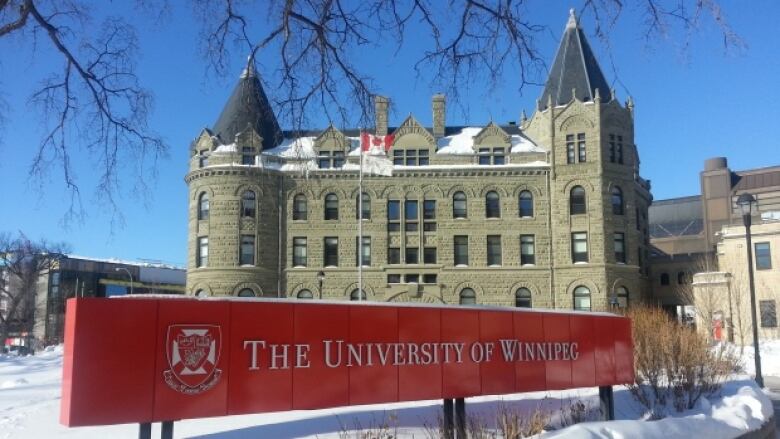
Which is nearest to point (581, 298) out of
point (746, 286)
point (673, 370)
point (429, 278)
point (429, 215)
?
point (429, 278)

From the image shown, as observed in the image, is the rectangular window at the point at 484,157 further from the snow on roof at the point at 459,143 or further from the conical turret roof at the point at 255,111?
the conical turret roof at the point at 255,111

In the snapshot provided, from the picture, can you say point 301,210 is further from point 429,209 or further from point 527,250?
point 527,250

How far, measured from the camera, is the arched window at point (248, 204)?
46.8 m

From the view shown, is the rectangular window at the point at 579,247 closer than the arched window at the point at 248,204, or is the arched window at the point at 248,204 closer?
the rectangular window at the point at 579,247

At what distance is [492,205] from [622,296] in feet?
33.0

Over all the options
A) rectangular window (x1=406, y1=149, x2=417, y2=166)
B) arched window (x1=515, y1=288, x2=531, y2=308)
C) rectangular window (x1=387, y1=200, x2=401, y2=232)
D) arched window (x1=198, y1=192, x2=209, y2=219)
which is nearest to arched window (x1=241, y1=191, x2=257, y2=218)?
arched window (x1=198, y1=192, x2=209, y2=219)

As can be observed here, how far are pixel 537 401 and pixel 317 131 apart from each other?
8502 millimetres

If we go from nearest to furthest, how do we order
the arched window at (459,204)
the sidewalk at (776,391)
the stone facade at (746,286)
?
the sidewalk at (776,391) → the stone facade at (746,286) → the arched window at (459,204)

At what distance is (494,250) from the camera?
4709 centimetres

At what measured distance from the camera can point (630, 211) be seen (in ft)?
156

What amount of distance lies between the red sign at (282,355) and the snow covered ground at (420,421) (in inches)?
31.1

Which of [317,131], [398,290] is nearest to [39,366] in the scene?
[398,290]

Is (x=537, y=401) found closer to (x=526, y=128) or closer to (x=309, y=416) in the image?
(x=309, y=416)

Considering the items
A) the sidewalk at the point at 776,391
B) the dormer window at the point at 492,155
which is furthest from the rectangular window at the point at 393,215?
the sidewalk at the point at 776,391
